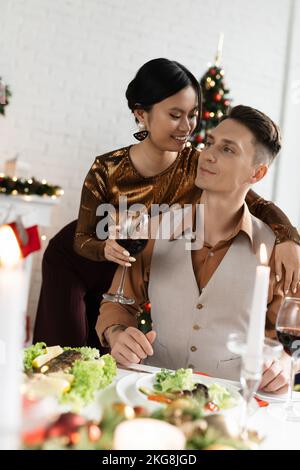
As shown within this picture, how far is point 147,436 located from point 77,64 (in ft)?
13.8

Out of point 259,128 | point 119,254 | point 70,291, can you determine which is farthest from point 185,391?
point 70,291

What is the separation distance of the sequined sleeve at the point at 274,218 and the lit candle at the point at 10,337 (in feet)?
4.54

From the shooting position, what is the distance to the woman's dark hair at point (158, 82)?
218 cm

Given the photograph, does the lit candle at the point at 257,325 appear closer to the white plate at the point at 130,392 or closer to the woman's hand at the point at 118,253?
the white plate at the point at 130,392

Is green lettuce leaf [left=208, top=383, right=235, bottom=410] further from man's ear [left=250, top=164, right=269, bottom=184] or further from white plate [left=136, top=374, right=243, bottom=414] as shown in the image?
man's ear [left=250, top=164, right=269, bottom=184]

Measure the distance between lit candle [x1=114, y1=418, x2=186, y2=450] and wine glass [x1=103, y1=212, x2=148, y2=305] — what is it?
0.81m

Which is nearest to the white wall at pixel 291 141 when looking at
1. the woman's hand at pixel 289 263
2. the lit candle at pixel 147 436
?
the woman's hand at pixel 289 263

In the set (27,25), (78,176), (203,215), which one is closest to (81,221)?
(203,215)

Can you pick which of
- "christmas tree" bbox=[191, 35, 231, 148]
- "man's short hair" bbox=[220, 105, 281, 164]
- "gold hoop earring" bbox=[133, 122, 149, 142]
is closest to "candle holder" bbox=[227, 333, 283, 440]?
"man's short hair" bbox=[220, 105, 281, 164]

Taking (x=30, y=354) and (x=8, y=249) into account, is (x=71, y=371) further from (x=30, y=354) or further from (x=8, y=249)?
(x=8, y=249)

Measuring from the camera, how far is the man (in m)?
1.63

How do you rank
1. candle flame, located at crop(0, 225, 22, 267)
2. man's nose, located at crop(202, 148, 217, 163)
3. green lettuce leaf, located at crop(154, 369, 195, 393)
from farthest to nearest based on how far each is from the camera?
man's nose, located at crop(202, 148, 217, 163) → green lettuce leaf, located at crop(154, 369, 195, 393) → candle flame, located at crop(0, 225, 22, 267)

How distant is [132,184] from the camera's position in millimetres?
2391
